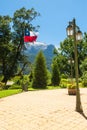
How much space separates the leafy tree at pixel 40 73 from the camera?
45812mm

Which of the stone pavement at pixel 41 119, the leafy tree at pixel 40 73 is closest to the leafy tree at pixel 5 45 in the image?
the leafy tree at pixel 40 73

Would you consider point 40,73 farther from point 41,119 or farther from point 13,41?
point 41,119

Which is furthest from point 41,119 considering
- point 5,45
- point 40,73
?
point 5,45

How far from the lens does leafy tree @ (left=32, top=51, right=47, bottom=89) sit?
150 ft

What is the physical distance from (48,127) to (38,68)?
3437cm

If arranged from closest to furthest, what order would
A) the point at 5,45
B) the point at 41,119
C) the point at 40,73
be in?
the point at 41,119
the point at 40,73
the point at 5,45

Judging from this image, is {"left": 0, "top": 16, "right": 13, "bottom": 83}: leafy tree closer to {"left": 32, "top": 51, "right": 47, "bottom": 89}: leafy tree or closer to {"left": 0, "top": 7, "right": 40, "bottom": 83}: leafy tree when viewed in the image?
{"left": 0, "top": 7, "right": 40, "bottom": 83}: leafy tree

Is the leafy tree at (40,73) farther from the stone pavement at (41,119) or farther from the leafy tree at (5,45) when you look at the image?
the stone pavement at (41,119)

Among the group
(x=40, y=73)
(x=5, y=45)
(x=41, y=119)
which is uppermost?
(x=5, y=45)

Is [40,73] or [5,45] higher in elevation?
[5,45]

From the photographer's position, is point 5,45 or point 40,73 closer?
point 40,73

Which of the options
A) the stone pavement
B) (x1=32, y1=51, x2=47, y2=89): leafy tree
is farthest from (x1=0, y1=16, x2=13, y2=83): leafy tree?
the stone pavement

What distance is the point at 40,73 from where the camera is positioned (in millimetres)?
46031

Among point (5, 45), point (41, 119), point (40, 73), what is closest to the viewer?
point (41, 119)
